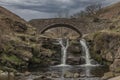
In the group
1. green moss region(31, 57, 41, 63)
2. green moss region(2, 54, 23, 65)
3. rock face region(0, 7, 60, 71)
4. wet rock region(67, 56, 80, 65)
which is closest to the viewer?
green moss region(2, 54, 23, 65)

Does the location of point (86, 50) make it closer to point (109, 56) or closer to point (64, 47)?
point (64, 47)

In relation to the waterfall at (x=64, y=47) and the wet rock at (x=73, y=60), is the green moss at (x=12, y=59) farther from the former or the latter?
the wet rock at (x=73, y=60)

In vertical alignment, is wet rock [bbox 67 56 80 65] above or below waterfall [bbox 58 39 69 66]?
below

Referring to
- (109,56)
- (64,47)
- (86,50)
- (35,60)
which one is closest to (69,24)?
(64,47)

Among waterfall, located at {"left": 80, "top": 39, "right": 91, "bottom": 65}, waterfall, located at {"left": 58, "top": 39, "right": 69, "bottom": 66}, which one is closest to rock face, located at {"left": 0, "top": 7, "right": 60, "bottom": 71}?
waterfall, located at {"left": 58, "top": 39, "right": 69, "bottom": 66}

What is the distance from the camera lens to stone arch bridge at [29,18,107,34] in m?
92.6

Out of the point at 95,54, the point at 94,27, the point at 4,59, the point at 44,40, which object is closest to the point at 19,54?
the point at 4,59

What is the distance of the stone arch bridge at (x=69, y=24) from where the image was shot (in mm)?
92562

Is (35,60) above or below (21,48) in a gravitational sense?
below

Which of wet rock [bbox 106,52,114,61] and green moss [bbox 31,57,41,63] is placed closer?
green moss [bbox 31,57,41,63]

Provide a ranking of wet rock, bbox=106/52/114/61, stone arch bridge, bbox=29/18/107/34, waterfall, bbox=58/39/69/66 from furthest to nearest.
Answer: stone arch bridge, bbox=29/18/107/34, waterfall, bbox=58/39/69/66, wet rock, bbox=106/52/114/61

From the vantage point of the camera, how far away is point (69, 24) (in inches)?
3686

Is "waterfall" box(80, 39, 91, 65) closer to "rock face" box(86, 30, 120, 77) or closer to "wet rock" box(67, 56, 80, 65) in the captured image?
"rock face" box(86, 30, 120, 77)

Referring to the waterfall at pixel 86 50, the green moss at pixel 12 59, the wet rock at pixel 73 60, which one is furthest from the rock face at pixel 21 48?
the waterfall at pixel 86 50
